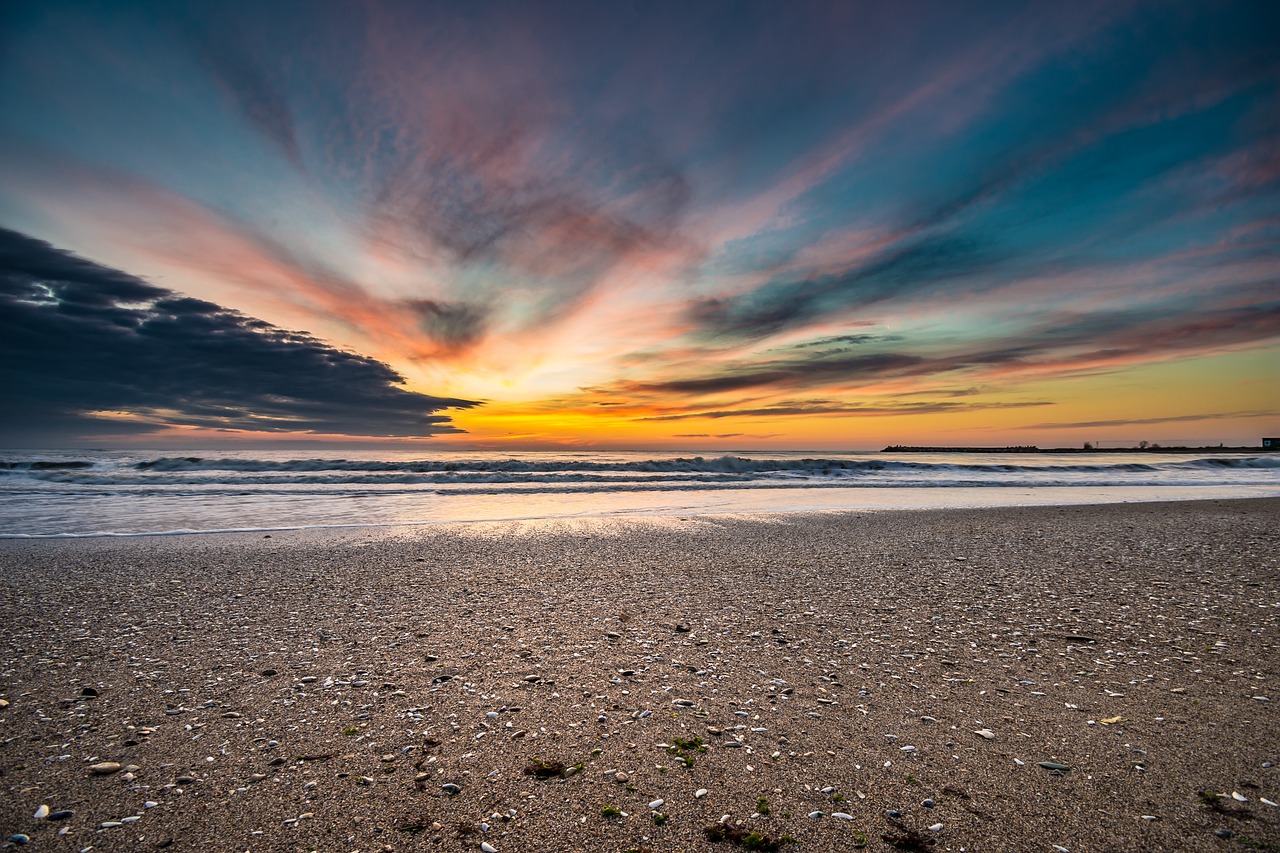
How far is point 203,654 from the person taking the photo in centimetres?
451

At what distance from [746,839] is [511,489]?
21717mm

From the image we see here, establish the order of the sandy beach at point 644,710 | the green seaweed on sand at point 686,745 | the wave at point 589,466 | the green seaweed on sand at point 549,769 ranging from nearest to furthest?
the sandy beach at point 644,710
the green seaweed on sand at point 549,769
the green seaweed on sand at point 686,745
the wave at point 589,466

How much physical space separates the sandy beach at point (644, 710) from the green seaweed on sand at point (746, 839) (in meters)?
0.02

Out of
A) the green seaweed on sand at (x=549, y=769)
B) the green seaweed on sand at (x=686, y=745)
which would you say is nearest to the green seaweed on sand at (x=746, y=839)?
the green seaweed on sand at (x=686, y=745)

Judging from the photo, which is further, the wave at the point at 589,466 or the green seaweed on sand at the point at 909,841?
the wave at the point at 589,466

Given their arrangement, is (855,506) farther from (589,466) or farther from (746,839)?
(589,466)

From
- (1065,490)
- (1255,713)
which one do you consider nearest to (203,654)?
(1255,713)

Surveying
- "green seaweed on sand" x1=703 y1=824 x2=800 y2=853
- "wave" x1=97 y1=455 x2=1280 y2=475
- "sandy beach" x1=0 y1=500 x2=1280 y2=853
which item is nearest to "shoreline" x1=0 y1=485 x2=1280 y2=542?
"sandy beach" x1=0 y1=500 x2=1280 y2=853

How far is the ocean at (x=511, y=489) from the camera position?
46.1 ft

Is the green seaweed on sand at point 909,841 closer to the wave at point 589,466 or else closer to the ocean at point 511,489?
the ocean at point 511,489

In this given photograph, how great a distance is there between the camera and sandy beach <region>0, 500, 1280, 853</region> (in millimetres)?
2512

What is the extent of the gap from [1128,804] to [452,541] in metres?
9.46

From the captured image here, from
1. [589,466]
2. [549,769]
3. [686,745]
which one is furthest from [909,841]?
[589,466]

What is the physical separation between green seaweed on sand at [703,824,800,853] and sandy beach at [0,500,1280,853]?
0.06 ft
